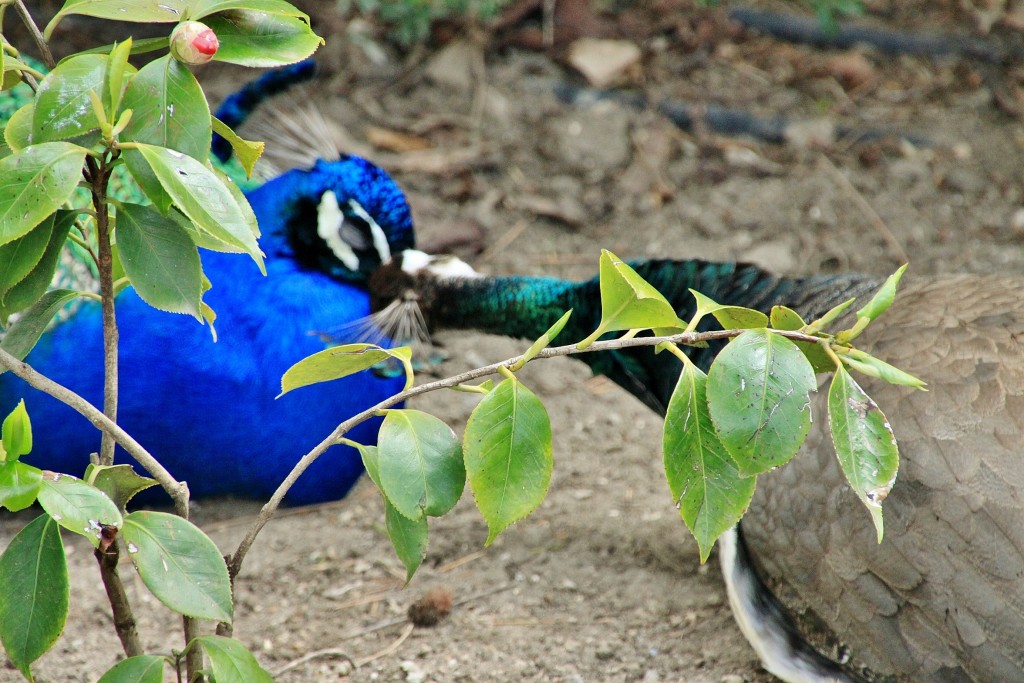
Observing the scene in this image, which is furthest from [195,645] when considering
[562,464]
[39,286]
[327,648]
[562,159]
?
[562,159]

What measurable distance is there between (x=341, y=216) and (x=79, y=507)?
68.7 inches

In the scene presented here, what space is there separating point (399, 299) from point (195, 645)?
1433 mm

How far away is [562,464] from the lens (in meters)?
3.00

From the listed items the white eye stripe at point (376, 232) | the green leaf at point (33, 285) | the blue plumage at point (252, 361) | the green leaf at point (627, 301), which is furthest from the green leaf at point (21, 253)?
the white eye stripe at point (376, 232)

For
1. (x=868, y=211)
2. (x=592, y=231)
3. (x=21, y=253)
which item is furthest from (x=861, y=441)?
(x=868, y=211)

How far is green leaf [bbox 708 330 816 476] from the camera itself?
1.22m

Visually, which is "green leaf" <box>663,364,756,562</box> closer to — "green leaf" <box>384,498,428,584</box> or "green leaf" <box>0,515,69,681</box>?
"green leaf" <box>384,498,428,584</box>

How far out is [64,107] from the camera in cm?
117

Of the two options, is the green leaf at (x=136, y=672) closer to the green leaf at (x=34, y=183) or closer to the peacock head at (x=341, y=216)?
the green leaf at (x=34, y=183)

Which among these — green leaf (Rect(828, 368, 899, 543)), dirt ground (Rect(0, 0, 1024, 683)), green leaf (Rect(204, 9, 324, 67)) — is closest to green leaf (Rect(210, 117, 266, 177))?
green leaf (Rect(204, 9, 324, 67))

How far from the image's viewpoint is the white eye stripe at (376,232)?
2832 mm

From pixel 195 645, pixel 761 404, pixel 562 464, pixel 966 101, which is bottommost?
pixel 562 464

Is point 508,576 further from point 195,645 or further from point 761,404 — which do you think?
point 761,404

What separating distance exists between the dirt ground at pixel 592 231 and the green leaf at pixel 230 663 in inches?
29.4
